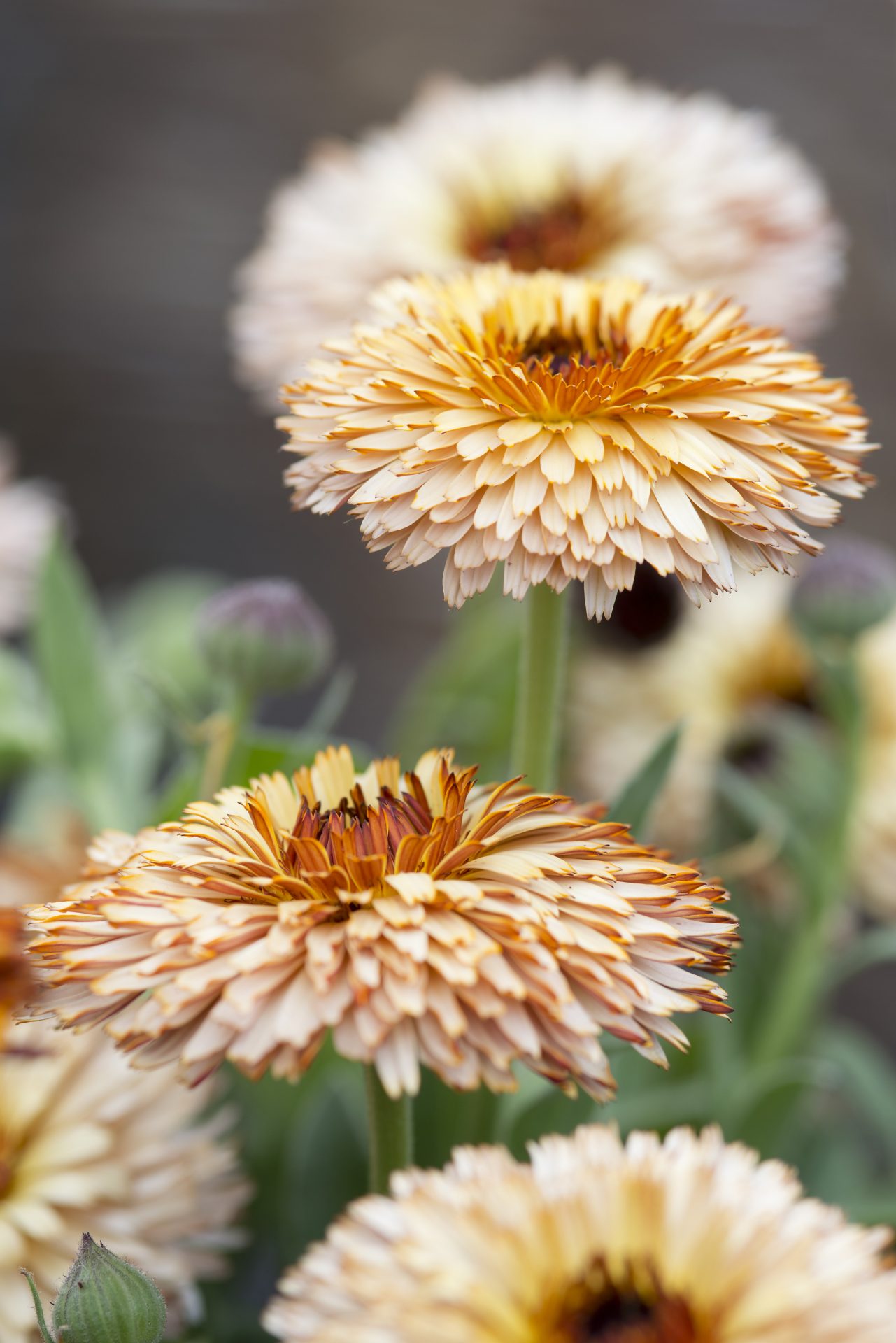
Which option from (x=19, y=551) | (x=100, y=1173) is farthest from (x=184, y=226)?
(x=100, y=1173)

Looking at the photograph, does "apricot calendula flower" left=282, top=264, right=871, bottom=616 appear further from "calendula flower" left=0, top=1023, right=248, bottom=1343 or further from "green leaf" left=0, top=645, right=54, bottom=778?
"green leaf" left=0, top=645, right=54, bottom=778

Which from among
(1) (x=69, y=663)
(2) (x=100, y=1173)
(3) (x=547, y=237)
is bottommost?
(2) (x=100, y=1173)

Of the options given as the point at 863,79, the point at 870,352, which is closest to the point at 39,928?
the point at 870,352

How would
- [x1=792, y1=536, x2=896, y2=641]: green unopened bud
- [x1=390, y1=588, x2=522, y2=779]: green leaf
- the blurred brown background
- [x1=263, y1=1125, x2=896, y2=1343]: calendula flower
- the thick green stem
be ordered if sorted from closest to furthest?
[x1=263, y1=1125, x2=896, y2=1343]: calendula flower → the thick green stem → [x1=792, y1=536, x2=896, y2=641]: green unopened bud → [x1=390, y1=588, x2=522, y2=779]: green leaf → the blurred brown background

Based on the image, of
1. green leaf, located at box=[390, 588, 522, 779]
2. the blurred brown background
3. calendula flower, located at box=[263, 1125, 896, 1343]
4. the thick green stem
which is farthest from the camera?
the blurred brown background

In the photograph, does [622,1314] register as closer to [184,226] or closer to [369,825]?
[369,825]

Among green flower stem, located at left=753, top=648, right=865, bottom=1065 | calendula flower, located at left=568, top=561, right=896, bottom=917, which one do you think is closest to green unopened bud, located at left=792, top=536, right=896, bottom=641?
green flower stem, located at left=753, top=648, right=865, bottom=1065

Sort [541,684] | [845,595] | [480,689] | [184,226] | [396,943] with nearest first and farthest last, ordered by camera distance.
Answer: [396,943] → [541,684] → [845,595] → [480,689] → [184,226]

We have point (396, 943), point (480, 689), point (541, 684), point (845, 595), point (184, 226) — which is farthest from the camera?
point (184, 226)
